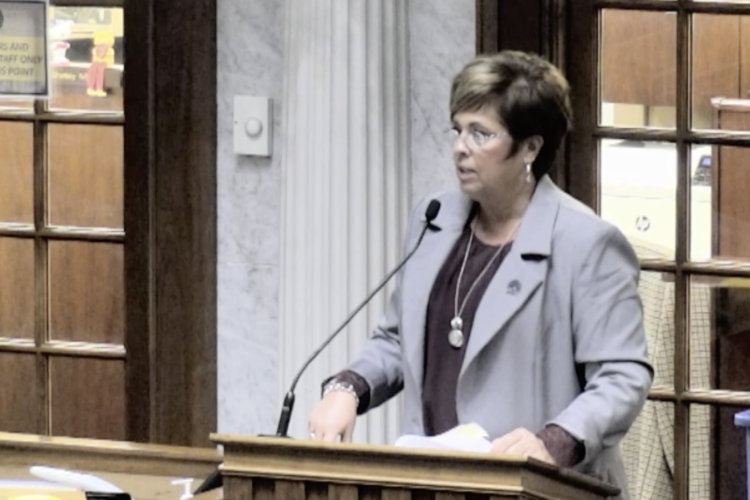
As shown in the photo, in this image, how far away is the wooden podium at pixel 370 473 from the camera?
2500mm

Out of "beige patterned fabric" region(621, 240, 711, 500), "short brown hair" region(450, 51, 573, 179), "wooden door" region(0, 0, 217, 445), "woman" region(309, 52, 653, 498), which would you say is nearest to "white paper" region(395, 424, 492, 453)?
"woman" region(309, 52, 653, 498)

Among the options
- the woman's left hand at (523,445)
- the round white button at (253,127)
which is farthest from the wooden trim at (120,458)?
the round white button at (253,127)

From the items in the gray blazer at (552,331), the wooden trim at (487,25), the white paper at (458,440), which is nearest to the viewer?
the white paper at (458,440)

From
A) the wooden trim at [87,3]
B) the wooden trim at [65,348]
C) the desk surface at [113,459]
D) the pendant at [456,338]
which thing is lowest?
the desk surface at [113,459]

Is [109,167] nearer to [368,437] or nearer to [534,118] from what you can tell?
[368,437]

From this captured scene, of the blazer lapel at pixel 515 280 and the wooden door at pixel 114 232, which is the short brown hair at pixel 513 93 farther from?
the wooden door at pixel 114 232

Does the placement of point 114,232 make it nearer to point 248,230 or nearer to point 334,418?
point 248,230

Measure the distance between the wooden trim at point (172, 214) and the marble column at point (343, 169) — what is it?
0.30 metres

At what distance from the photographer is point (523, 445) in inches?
114

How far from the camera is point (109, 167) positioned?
5059mm

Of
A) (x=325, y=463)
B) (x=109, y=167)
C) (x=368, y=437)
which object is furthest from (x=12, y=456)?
(x=109, y=167)

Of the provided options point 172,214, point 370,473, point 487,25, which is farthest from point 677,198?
point 370,473

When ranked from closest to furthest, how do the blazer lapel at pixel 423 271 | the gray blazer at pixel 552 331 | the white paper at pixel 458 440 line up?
the white paper at pixel 458 440 < the gray blazer at pixel 552 331 < the blazer lapel at pixel 423 271

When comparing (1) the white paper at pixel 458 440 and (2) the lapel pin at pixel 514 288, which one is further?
(2) the lapel pin at pixel 514 288
